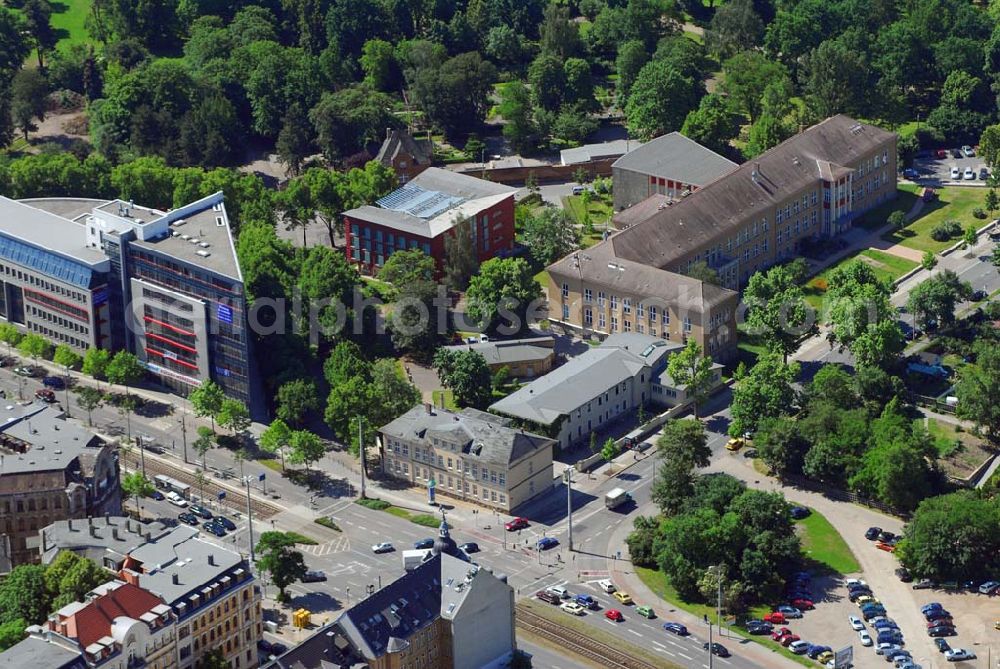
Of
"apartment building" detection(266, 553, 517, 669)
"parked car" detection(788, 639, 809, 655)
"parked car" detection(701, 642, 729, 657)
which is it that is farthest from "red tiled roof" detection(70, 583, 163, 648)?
"parked car" detection(788, 639, 809, 655)

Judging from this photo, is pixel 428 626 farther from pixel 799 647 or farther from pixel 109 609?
pixel 799 647

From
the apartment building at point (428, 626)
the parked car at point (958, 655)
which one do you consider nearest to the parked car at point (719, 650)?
the apartment building at point (428, 626)

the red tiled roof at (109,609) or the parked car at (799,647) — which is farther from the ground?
the red tiled roof at (109,609)

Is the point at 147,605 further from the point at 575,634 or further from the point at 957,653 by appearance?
the point at 957,653

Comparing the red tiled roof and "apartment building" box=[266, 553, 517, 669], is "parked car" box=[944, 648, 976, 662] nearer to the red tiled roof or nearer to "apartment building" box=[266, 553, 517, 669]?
"apartment building" box=[266, 553, 517, 669]

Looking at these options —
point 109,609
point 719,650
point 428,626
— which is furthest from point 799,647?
point 109,609

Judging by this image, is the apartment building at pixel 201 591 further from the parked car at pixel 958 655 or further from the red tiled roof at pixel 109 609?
the parked car at pixel 958 655

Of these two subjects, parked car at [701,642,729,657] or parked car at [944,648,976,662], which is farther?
parked car at [701,642,729,657]
